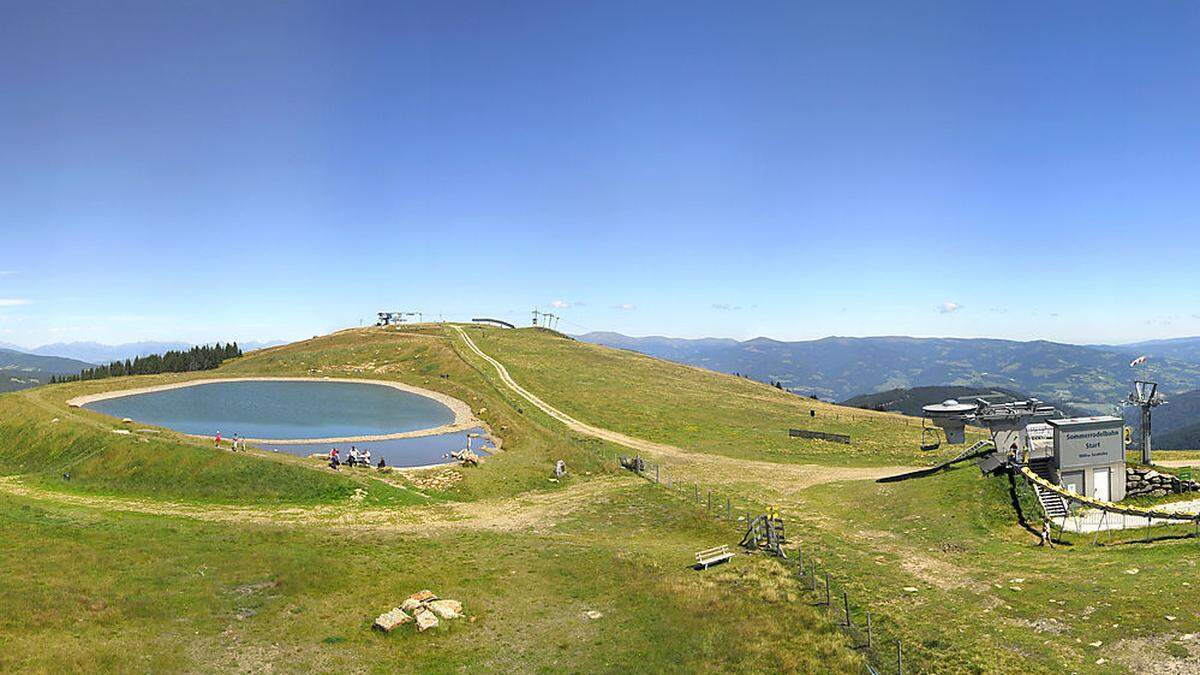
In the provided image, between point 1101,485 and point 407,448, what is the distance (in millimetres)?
63574

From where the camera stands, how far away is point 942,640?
983 inches

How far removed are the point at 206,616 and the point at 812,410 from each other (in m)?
94.0

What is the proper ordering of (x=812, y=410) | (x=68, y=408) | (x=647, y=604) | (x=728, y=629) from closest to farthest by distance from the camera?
(x=728, y=629) → (x=647, y=604) → (x=68, y=408) → (x=812, y=410)

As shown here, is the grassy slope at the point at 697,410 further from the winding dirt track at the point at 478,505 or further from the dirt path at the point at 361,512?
the dirt path at the point at 361,512

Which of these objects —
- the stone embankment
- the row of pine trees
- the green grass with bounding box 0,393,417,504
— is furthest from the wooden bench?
the row of pine trees

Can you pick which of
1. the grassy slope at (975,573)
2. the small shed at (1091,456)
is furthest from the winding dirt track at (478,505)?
the small shed at (1091,456)

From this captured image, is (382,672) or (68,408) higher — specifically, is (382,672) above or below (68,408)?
below

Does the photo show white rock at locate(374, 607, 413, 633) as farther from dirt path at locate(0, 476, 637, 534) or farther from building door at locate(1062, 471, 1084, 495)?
building door at locate(1062, 471, 1084, 495)

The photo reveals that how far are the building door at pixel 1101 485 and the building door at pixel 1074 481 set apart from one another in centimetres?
122

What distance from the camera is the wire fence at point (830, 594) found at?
24.4 m

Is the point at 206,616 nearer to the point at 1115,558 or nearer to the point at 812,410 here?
the point at 1115,558

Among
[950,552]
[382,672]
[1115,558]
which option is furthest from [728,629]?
[1115,558]

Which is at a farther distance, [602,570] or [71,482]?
[71,482]

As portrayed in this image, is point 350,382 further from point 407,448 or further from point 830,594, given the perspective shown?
point 830,594
